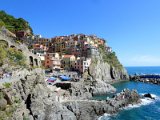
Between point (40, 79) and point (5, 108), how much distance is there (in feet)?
46.2

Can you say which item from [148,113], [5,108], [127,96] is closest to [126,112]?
[148,113]

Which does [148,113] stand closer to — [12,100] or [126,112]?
[126,112]

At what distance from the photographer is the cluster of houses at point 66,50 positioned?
10147 centimetres

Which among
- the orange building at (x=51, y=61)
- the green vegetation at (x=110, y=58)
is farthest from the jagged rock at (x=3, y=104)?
the green vegetation at (x=110, y=58)

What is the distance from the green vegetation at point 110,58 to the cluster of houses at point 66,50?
13.8ft

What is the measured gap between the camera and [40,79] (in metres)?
50.5

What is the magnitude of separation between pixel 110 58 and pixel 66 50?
23207 mm

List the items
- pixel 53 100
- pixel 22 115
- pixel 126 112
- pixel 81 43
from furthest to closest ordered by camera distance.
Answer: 1. pixel 81 43
2. pixel 126 112
3. pixel 53 100
4. pixel 22 115

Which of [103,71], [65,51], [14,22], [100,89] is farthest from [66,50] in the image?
[100,89]

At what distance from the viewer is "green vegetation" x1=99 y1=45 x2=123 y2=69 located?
124 meters

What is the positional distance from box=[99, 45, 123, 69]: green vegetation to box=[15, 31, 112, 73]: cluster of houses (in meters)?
4.19

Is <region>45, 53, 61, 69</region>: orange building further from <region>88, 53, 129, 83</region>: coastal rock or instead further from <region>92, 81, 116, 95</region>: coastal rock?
<region>92, 81, 116, 95</region>: coastal rock

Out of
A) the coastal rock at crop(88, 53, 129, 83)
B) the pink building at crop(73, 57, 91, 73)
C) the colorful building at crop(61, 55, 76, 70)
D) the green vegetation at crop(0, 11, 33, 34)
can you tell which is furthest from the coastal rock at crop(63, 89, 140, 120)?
the green vegetation at crop(0, 11, 33, 34)

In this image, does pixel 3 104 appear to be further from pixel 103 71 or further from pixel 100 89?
pixel 103 71
